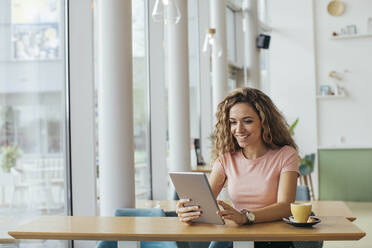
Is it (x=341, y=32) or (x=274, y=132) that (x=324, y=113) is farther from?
(x=274, y=132)

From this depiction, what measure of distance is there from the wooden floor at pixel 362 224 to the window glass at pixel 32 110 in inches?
136

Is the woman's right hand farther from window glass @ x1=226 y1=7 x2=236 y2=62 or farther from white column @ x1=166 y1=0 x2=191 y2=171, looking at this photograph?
window glass @ x1=226 y1=7 x2=236 y2=62

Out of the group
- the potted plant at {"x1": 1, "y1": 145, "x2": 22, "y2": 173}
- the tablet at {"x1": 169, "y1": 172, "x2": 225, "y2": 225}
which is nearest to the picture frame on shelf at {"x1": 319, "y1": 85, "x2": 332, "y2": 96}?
the potted plant at {"x1": 1, "y1": 145, "x2": 22, "y2": 173}

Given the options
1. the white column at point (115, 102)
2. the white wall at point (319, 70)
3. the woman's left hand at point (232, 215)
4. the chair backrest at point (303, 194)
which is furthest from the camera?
the white wall at point (319, 70)

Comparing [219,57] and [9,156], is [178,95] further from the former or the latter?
[9,156]

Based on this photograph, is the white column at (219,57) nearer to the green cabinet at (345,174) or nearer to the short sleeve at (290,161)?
the green cabinet at (345,174)

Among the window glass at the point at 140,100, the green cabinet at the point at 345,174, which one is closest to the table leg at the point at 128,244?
the window glass at the point at 140,100

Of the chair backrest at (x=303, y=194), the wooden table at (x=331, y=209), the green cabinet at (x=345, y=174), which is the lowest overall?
the green cabinet at (x=345, y=174)

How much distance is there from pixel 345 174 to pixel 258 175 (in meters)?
7.33

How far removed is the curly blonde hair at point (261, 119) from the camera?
2633mm

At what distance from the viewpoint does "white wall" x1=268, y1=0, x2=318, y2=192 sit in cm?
963

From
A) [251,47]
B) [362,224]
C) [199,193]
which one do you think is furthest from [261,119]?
[251,47]

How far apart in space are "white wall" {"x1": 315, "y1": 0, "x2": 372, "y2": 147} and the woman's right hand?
298 inches

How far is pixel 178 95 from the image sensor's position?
17.9ft
